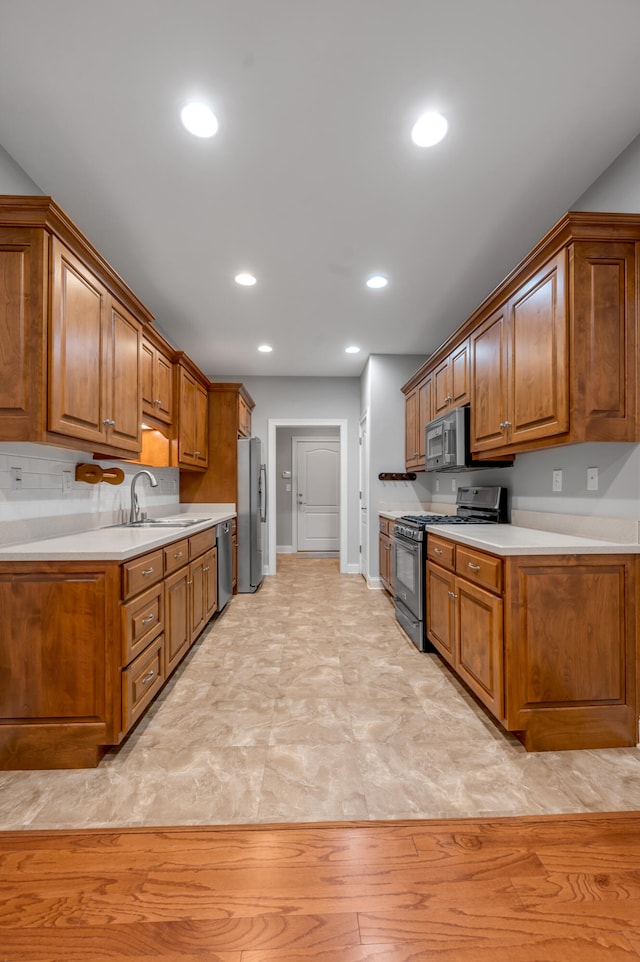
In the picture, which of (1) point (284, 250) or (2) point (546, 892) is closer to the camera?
(2) point (546, 892)

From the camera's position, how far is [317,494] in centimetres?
745

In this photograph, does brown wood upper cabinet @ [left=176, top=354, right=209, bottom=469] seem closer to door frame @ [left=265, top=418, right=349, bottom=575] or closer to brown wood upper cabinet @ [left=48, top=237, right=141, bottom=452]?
brown wood upper cabinet @ [left=48, top=237, right=141, bottom=452]

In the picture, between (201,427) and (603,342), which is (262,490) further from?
(603,342)

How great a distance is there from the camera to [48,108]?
1.72 m

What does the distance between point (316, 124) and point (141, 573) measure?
2091mm

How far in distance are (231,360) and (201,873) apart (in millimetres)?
4721

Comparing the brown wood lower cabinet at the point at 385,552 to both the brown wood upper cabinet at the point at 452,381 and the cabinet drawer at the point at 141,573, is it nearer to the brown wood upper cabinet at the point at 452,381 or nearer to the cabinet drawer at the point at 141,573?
the brown wood upper cabinet at the point at 452,381

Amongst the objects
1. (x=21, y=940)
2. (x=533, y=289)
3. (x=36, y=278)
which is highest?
(x=533, y=289)

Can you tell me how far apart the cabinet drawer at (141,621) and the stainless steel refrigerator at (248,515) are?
2385 millimetres

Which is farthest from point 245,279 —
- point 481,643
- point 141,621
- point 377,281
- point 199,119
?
point 481,643

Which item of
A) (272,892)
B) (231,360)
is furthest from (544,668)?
(231,360)

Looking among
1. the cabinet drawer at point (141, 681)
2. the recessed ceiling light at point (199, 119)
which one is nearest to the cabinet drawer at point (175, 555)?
the cabinet drawer at point (141, 681)

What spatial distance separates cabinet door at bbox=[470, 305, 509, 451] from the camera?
8.42ft

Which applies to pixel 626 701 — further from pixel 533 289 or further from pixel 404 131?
pixel 404 131
